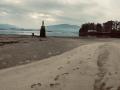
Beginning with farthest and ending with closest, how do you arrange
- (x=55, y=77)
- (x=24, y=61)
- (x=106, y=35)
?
1. (x=106, y=35)
2. (x=24, y=61)
3. (x=55, y=77)

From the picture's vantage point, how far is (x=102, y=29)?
50500mm

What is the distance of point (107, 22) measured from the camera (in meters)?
50.1

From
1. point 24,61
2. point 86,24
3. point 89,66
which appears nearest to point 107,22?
point 86,24

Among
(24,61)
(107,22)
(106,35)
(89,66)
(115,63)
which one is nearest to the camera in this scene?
(89,66)

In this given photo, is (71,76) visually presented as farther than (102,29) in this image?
No

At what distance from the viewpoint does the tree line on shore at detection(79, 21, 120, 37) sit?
44428 mm

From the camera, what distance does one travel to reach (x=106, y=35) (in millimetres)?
44219

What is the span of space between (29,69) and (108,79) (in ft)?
13.0

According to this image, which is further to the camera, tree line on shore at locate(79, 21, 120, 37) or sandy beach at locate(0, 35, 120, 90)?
tree line on shore at locate(79, 21, 120, 37)

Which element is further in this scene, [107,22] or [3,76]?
[107,22]

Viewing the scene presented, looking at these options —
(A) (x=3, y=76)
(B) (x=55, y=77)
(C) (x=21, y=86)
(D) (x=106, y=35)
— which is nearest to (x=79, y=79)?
(B) (x=55, y=77)

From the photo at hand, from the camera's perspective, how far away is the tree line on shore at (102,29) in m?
44.4

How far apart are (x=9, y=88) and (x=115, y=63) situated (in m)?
4.28

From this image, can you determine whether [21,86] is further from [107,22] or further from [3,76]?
[107,22]
